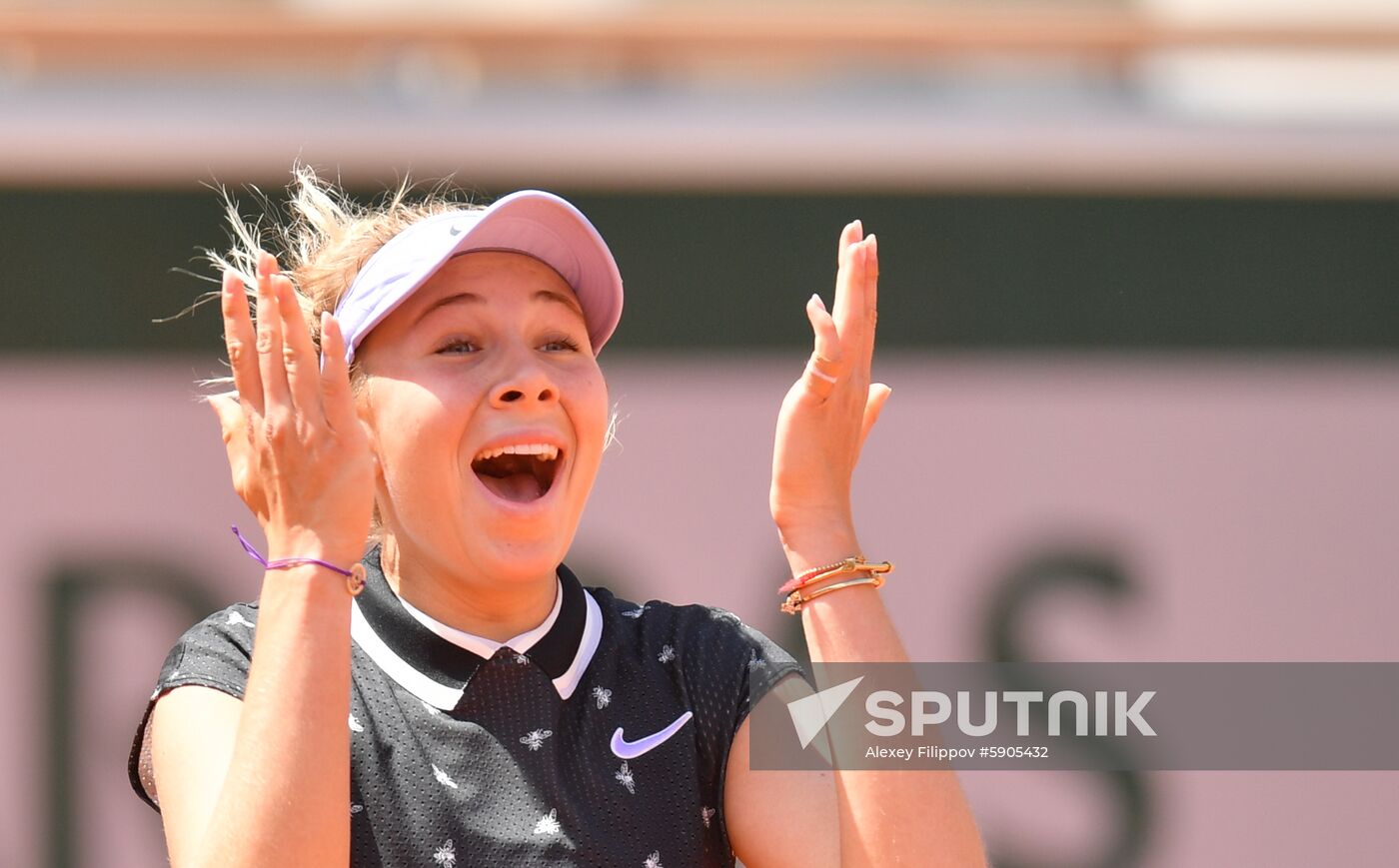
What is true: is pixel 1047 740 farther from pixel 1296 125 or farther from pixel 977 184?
pixel 1296 125

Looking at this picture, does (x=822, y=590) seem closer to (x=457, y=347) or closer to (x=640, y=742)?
(x=640, y=742)

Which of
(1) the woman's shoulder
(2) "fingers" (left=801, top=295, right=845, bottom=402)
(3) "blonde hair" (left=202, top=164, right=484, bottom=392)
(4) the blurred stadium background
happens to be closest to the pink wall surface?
(4) the blurred stadium background

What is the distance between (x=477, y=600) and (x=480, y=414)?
0.17 metres

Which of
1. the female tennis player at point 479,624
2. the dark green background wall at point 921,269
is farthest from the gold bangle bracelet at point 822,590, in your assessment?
the dark green background wall at point 921,269

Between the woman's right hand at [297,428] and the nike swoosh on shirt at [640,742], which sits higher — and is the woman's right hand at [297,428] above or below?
above

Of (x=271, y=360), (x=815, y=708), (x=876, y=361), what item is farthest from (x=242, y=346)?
(x=876, y=361)

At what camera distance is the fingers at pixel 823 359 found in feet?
4.83

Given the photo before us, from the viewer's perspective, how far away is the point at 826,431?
1492 mm

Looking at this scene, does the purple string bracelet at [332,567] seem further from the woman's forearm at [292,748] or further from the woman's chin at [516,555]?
the woman's chin at [516,555]

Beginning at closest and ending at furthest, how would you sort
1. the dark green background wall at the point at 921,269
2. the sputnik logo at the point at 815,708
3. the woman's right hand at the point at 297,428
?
the woman's right hand at the point at 297,428, the sputnik logo at the point at 815,708, the dark green background wall at the point at 921,269

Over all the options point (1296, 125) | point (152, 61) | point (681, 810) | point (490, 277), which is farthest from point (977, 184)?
point (681, 810)

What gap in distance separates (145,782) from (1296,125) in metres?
3.00

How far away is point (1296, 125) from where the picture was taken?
12.0ft

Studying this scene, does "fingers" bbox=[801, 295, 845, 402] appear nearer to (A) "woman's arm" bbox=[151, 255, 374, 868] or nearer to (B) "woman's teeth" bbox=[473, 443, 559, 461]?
(B) "woman's teeth" bbox=[473, 443, 559, 461]
